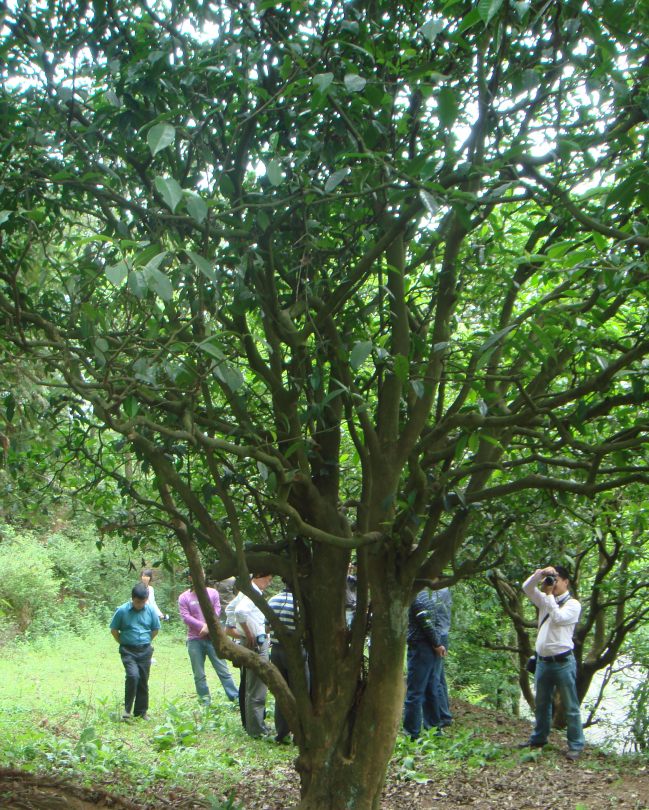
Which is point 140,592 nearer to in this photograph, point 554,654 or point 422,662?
point 422,662

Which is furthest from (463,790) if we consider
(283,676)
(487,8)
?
(487,8)

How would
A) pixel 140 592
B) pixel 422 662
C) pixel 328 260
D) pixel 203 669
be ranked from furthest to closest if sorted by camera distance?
pixel 203 669
pixel 140 592
pixel 422 662
pixel 328 260

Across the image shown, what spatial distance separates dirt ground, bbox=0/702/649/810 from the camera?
4.46 meters

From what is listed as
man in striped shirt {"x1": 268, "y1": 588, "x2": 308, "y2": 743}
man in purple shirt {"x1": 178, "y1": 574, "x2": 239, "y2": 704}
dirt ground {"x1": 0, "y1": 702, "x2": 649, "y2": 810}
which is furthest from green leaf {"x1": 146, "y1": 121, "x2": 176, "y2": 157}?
man in purple shirt {"x1": 178, "y1": 574, "x2": 239, "y2": 704}

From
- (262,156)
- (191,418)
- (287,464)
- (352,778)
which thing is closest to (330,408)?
(287,464)

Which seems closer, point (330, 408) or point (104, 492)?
point (330, 408)

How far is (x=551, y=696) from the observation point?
6.67 meters

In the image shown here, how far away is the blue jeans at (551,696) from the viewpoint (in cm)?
638

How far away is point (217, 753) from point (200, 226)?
5.35 meters

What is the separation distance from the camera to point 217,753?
20.4 ft

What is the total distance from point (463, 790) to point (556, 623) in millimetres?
2055

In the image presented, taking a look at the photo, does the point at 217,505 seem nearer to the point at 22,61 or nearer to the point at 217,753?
the point at 217,753

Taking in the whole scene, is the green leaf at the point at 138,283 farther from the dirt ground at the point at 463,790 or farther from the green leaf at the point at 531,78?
the dirt ground at the point at 463,790

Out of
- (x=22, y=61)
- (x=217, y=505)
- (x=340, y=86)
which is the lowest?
(x=217, y=505)
